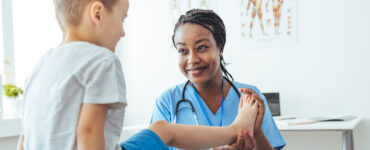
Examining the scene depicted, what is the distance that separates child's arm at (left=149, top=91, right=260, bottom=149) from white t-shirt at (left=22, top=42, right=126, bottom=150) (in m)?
0.20

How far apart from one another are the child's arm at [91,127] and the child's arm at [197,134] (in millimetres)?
252

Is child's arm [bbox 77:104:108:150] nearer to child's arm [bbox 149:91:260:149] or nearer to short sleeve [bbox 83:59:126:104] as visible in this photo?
short sleeve [bbox 83:59:126:104]

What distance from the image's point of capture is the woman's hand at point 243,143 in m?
1.11

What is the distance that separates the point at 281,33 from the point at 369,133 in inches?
36.4

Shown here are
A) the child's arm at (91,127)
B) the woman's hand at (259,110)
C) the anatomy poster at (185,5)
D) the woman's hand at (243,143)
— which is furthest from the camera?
the anatomy poster at (185,5)

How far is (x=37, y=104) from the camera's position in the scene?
0.76m

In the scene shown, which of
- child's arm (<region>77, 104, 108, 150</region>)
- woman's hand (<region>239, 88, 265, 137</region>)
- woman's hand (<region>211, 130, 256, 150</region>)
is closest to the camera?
child's arm (<region>77, 104, 108, 150</region>)

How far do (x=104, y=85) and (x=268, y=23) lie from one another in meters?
2.32

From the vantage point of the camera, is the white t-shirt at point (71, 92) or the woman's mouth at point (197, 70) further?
the woman's mouth at point (197, 70)

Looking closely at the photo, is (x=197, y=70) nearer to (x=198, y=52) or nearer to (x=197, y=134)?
(x=198, y=52)

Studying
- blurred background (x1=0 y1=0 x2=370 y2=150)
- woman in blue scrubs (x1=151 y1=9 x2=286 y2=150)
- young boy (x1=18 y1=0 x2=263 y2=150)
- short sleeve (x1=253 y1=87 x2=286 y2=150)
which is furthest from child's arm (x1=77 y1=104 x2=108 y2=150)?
blurred background (x1=0 y1=0 x2=370 y2=150)

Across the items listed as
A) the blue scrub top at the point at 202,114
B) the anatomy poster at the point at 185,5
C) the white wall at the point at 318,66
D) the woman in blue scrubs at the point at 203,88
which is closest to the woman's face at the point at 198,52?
the woman in blue scrubs at the point at 203,88

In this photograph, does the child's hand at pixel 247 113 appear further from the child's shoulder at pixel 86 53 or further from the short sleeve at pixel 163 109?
the child's shoulder at pixel 86 53

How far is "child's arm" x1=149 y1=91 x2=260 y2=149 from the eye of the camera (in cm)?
95
